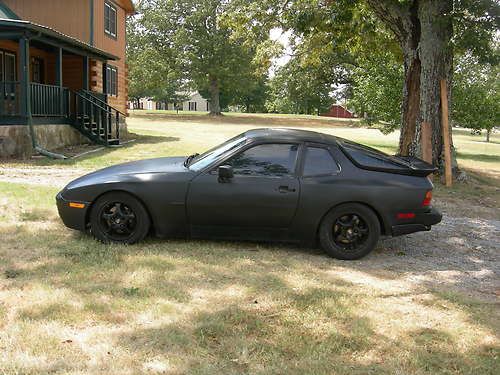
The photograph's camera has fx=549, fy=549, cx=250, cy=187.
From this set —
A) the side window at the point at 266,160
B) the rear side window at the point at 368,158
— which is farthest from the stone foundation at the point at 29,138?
the rear side window at the point at 368,158

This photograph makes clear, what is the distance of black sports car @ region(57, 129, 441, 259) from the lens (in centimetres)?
593

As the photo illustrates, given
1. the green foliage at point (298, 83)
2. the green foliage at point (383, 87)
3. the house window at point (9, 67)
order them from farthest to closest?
the green foliage at point (298, 83) < the green foliage at point (383, 87) < the house window at point (9, 67)

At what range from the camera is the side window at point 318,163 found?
6.05 metres

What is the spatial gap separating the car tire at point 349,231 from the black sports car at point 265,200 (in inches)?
0.4

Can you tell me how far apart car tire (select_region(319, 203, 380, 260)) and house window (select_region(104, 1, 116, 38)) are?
19689 millimetres

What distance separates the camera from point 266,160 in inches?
241

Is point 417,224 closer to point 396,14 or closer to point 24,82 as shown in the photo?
point 396,14

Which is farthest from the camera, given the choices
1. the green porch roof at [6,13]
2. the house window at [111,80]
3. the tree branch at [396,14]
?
the house window at [111,80]

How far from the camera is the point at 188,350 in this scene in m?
3.62

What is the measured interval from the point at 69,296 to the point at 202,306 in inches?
42.6

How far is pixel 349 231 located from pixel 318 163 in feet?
2.70

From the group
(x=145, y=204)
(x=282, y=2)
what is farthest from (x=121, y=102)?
(x=145, y=204)

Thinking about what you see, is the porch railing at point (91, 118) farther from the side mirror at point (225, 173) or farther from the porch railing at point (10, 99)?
the side mirror at point (225, 173)

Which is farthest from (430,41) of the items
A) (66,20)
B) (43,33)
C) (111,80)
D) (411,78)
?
(111,80)
